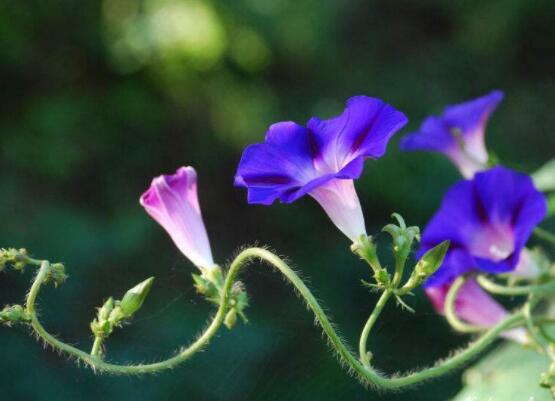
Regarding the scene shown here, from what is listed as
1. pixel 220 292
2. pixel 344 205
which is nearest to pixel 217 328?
pixel 220 292

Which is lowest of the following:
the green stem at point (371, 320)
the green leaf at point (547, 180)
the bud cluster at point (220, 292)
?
the green leaf at point (547, 180)

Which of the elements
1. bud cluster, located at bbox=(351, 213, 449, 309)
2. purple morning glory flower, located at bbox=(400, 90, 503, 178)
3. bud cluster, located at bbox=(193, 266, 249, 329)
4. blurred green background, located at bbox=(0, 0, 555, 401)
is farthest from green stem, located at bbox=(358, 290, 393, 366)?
blurred green background, located at bbox=(0, 0, 555, 401)

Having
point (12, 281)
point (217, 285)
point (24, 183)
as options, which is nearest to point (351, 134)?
point (217, 285)

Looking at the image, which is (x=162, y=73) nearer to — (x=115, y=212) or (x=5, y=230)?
(x=115, y=212)

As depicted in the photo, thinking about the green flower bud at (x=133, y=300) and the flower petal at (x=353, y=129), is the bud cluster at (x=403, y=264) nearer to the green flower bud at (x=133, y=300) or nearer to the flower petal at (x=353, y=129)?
the flower petal at (x=353, y=129)

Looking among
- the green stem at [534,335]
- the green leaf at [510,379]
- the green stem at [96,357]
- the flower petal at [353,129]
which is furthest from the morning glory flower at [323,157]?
the green leaf at [510,379]

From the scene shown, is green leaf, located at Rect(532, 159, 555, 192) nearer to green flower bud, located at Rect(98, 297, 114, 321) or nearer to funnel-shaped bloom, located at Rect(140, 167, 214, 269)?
funnel-shaped bloom, located at Rect(140, 167, 214, 269)
